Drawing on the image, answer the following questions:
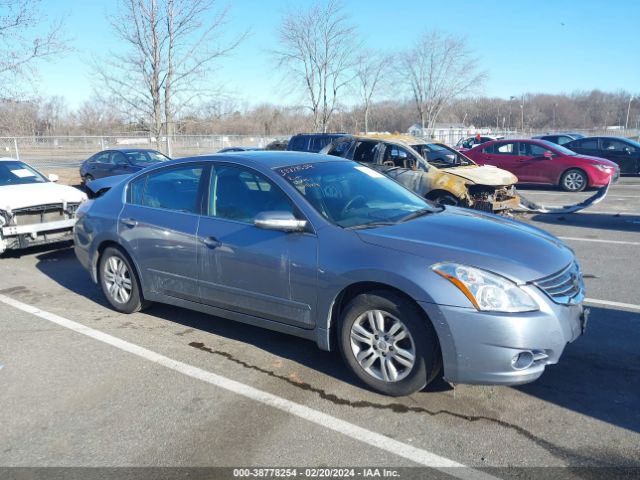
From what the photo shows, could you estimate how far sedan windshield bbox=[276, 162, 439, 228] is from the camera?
414 cm

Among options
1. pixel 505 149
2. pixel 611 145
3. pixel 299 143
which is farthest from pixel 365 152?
pixel 611 145

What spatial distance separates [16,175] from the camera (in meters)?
8.91

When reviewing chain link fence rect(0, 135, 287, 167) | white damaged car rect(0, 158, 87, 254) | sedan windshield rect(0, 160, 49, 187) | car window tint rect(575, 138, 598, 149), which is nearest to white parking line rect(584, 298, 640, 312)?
white damaged car rect(0, 158, 87, 254)

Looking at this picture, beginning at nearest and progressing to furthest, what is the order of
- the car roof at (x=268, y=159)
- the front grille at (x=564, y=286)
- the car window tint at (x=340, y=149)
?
the front grille at (x=564, y=286) → the car roof at (x=268, y=159) → the car window tint at (x=340, y=149)

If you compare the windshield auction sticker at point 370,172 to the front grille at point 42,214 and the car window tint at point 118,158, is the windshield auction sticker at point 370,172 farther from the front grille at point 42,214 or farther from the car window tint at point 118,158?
the car window tint at point 118,158

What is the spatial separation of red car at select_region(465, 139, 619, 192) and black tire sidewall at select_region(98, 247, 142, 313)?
1370 centimetres

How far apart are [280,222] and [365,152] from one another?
7.69m

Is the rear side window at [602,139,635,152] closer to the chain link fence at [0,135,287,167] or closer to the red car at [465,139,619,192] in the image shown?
the red car at [465,139,619,192]

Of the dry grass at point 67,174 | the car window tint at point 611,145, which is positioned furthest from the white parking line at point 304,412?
the car window tint at point 611,145

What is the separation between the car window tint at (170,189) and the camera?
4.84m

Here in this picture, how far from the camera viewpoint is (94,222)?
5.66 meters

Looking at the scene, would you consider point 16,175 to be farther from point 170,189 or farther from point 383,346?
point 383,346

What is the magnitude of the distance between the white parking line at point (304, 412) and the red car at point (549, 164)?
14.2 metres

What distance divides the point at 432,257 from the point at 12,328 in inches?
164
